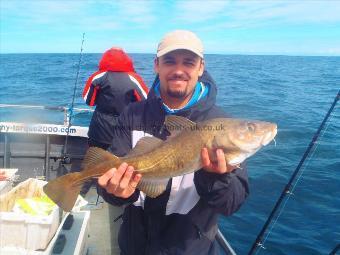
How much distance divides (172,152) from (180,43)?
3.43ft

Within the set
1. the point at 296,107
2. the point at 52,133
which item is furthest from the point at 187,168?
the point at 296,107

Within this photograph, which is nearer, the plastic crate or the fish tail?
the fish tail

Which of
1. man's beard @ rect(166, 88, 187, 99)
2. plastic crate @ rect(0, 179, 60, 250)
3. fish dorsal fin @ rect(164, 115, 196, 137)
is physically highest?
man's beard @ rect(166, 88, 187, 99)

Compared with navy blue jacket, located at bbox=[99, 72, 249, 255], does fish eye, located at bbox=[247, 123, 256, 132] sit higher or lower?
higher

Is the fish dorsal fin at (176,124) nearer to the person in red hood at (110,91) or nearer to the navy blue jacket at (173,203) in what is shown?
the navy blue jacket at (173,203)

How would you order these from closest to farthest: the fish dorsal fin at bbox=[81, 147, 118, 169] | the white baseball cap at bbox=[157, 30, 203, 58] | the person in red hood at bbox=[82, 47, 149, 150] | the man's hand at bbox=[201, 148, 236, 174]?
the man's hand at bbox=[201, 148, 236, 174]
the fish dorsal fin at bbox=[81, 147, 118, 169]
the white baseball cap at bbox=[157, 30, 203, 58]
the person in red hood at bbox=[82, 47, 149, 150]

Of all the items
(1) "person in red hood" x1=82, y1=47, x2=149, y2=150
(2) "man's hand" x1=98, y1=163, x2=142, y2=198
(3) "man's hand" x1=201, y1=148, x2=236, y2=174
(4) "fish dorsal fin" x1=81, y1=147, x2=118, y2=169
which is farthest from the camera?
(1) "person in red hood" x1=82, y1=47, x2=149, y2=150

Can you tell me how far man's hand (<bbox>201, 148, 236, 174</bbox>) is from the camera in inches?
114

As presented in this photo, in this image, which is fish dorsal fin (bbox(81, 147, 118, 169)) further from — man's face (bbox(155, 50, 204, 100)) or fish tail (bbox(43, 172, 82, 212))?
man's face (bbox(155, 50, 204, 100))

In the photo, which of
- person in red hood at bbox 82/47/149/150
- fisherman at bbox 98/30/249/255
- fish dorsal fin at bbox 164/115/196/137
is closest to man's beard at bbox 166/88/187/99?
fisherman at bbox 98/30/249/255

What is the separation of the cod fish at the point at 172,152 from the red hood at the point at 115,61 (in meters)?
3.66

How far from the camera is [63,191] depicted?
3152 millimetres

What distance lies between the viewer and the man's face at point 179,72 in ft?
10.9

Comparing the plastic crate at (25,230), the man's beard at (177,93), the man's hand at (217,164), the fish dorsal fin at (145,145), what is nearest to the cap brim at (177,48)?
the man's beard at (177,93)
